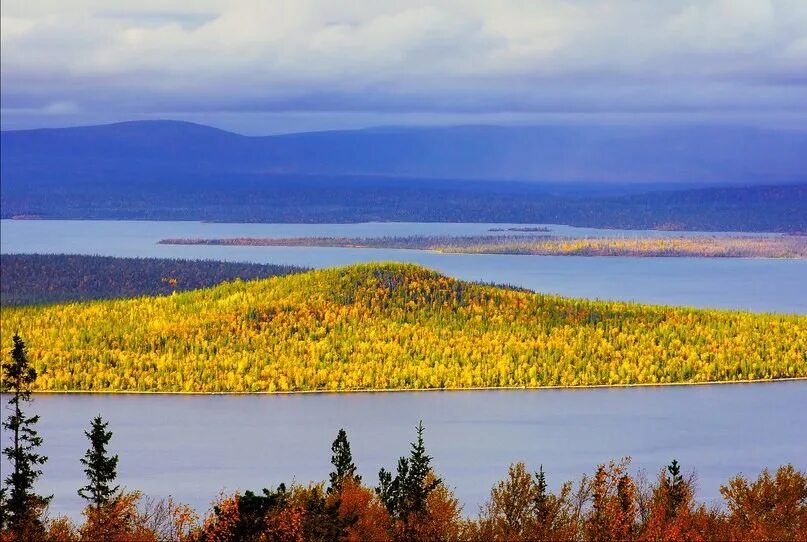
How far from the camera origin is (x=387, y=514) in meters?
69.9

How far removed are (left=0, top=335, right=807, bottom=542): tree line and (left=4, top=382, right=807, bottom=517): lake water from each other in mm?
11949

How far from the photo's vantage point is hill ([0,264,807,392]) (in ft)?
478

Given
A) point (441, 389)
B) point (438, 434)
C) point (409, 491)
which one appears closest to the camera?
point (409, 491)

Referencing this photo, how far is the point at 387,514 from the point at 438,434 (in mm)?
47249

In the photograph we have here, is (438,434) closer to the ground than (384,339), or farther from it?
closer to the ground

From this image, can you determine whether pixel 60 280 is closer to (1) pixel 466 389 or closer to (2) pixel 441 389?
(2) pixel 441 389

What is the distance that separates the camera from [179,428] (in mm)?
118500

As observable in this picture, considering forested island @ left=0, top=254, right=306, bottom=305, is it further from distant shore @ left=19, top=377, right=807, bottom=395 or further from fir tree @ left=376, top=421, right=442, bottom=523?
fir tree @ left=376, top=421, right=442, bottom=523

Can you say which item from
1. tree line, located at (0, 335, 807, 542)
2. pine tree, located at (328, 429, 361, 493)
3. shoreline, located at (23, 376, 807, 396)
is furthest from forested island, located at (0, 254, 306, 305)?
pine tree, located at (328, 429, 361, 493)

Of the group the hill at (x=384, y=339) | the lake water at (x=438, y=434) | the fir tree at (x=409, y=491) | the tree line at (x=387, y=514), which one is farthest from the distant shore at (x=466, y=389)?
the fir tree at (x=409, y=491)

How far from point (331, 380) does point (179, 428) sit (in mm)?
29684

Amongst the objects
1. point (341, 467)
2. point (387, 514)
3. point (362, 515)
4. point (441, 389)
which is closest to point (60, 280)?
point (441, 389)

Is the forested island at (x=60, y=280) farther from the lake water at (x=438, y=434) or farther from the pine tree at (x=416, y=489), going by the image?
the pine tree at (x=416, y=489)

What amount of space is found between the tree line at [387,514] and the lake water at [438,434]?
470 inches
